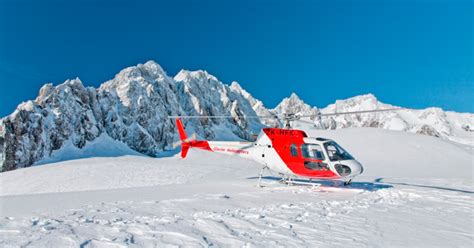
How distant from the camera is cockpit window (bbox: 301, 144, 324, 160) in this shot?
13008 mm

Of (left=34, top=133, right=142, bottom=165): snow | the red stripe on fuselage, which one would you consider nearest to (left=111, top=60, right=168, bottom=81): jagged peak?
(left=34, top=133, right=142, bottom=165): snow

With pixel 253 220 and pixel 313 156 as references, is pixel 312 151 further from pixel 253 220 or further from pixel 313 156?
pixel 253 220

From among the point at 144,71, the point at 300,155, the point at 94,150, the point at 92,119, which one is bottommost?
the point at 94,150

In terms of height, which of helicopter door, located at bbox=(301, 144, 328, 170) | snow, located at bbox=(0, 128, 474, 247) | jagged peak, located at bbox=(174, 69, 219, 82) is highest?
jagged peak, located at bbox=(174, 69, 219, 82)

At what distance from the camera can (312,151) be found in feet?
43.2

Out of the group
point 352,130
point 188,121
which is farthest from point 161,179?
point 188,121

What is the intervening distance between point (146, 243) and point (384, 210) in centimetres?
638

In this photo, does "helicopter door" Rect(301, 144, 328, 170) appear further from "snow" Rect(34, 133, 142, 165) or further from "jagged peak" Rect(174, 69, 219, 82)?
"jagged peak" Rect(174, 69, 219, 82)

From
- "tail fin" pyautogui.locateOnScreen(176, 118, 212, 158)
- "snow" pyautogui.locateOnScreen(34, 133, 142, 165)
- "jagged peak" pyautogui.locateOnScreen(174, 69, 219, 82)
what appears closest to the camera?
"tail fin" pyautogui.locateOnScreen(176, 118, 212, 158)

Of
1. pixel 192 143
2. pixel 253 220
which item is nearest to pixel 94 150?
pixel 192 143

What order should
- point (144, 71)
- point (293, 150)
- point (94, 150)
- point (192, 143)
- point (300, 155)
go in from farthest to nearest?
point (144, 71)
point (94, 150)
point (192, 143)
point (293, 150)
point (300, 155)

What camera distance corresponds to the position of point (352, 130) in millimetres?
43812

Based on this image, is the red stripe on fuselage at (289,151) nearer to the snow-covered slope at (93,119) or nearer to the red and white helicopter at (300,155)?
the red and white helicopter at (300,155)

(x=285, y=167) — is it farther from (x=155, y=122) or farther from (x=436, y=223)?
(x=155, y=122)
